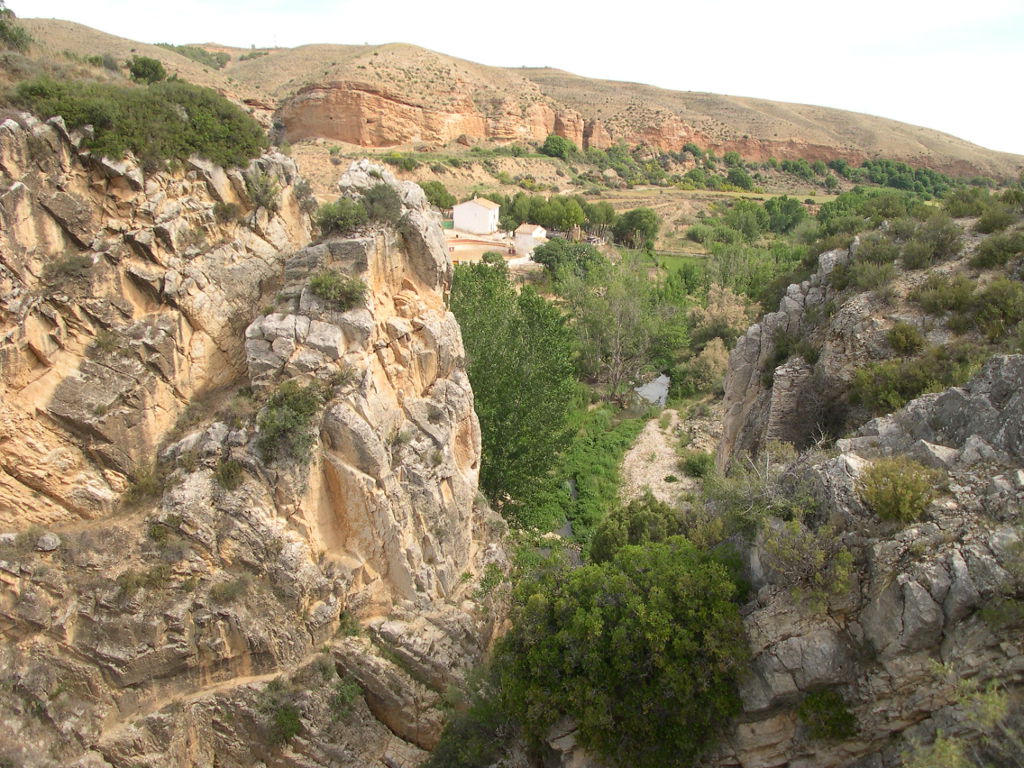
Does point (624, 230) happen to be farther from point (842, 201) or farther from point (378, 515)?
point (378, 515)

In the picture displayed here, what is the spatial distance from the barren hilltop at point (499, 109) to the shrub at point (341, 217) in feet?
134

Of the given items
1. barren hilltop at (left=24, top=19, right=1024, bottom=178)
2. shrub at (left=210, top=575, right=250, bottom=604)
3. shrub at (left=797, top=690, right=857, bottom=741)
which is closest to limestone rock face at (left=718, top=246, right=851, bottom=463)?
shrub at (left=797, top=690, right=857, bottom=741)

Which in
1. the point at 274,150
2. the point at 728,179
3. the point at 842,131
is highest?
the point at 842,131

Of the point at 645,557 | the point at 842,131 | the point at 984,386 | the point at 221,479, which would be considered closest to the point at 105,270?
the point at 221,479

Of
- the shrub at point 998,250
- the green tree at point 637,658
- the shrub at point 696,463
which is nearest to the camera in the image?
the green tree at point 637,658

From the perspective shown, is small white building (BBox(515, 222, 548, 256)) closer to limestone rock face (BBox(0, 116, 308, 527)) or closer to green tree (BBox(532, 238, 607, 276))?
green tree (BBox(532, 238, 607, 276))

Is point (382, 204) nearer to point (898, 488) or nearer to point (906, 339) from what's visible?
point (898, 488)

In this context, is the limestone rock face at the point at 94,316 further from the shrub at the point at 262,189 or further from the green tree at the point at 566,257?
the green tree at the point at 566,257

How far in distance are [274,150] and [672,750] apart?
14475 millimetres

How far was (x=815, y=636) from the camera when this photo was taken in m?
7.91

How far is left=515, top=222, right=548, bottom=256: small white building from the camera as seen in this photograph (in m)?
50.8

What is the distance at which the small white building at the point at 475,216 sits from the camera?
51.7 m

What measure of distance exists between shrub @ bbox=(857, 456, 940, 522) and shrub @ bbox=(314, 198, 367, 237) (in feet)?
35.4

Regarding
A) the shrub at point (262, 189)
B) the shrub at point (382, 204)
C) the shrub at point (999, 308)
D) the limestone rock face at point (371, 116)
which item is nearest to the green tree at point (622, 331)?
the shrub at point (999, 308)
